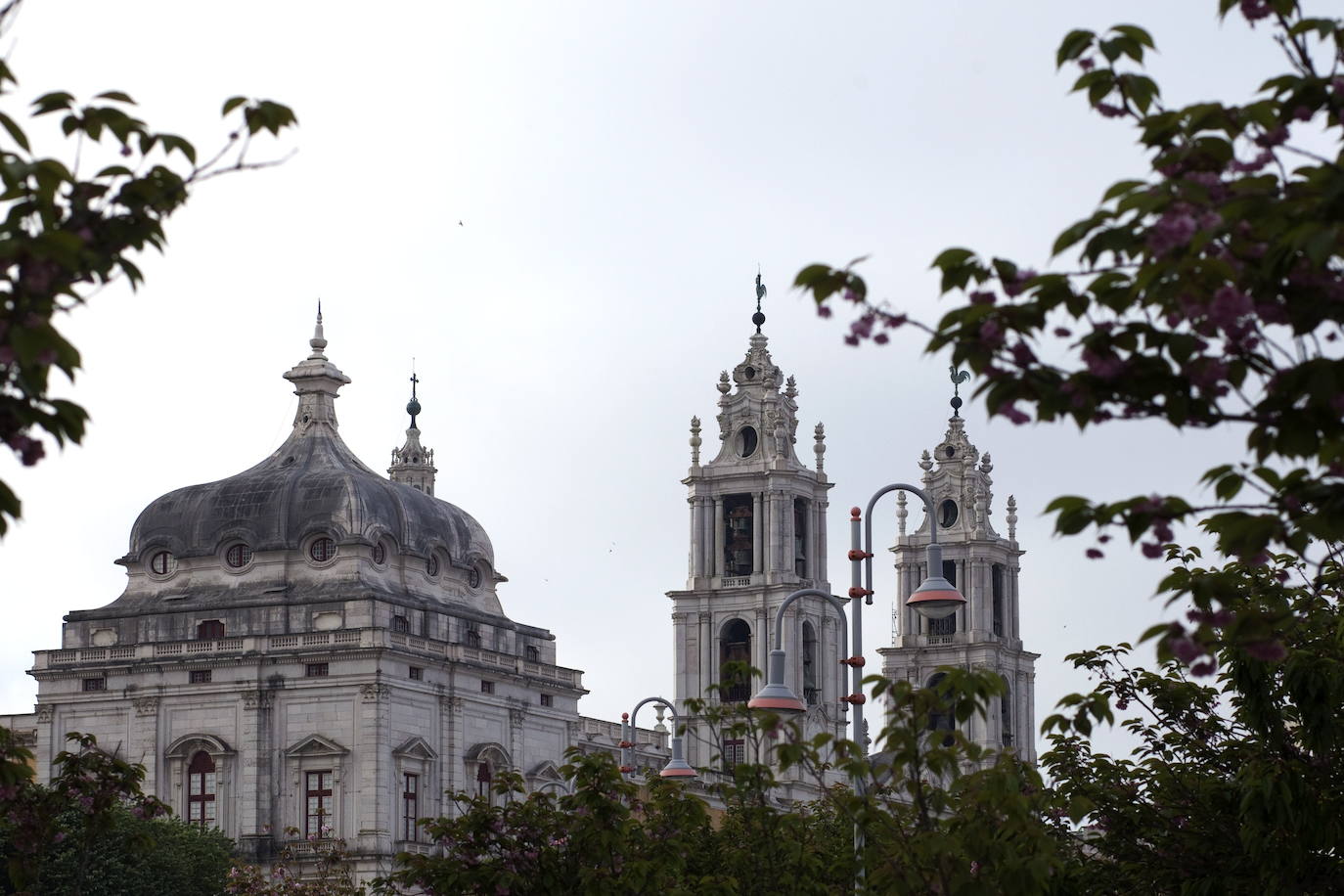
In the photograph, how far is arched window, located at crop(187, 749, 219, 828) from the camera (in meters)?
82.5

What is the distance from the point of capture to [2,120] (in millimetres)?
13094

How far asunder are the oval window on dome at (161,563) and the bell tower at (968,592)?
133ft

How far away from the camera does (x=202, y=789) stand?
8306cm

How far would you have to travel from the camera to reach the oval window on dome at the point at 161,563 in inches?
3425

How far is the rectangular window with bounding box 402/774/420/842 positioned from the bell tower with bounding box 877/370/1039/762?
1515 inches

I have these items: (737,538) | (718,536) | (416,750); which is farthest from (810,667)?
(416,750)

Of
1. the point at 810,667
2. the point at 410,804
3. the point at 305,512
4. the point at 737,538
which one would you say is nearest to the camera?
the point at 410,804

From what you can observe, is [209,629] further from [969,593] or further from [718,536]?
[969,593]

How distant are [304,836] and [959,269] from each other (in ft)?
230

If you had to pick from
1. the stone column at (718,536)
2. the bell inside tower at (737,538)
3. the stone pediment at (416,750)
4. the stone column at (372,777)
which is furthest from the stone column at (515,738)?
the bell inside tower at (737,538)

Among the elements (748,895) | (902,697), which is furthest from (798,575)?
(902,697)

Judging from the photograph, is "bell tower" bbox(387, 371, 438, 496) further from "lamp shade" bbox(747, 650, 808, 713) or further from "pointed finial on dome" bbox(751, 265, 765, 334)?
"lamp shade" bbox(747, 650, 808, 713)

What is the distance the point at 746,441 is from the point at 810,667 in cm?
945

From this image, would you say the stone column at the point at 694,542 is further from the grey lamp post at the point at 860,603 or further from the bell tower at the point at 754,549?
the grey lamp post at the point at 860,603
